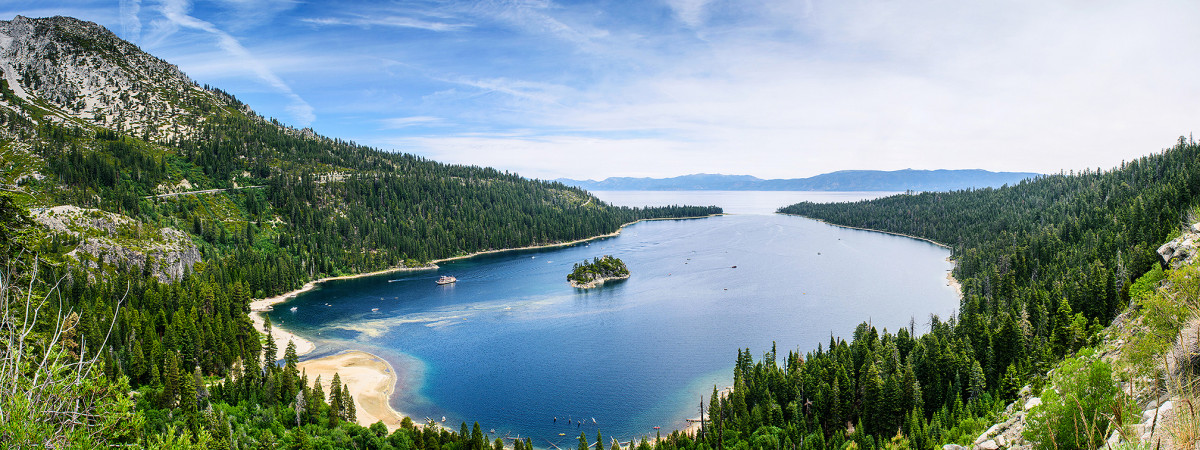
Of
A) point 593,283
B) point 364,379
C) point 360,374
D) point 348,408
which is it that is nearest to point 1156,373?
point 348,408

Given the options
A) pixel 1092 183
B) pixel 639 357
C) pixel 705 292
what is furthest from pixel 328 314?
pixel 1092 183

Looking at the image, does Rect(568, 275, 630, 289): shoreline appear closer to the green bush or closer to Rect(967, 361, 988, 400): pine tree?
Rect(967, 361, 988, 400): pine tree

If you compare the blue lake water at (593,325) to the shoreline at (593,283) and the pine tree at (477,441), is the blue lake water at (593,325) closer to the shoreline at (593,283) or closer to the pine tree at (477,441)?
the shoreline at (593,283)

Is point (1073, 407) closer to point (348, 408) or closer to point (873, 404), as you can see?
point (873, 404)

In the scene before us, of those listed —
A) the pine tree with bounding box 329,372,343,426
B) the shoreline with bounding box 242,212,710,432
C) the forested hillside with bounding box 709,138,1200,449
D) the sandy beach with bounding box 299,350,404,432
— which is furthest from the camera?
the shoreline with bounding box 242,212,710,432

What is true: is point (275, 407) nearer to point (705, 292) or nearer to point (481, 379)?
point (481, 379)

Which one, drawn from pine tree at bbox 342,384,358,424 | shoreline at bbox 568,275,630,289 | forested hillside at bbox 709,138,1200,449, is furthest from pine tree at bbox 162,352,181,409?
shoreline at bbox 568,275,630,289
